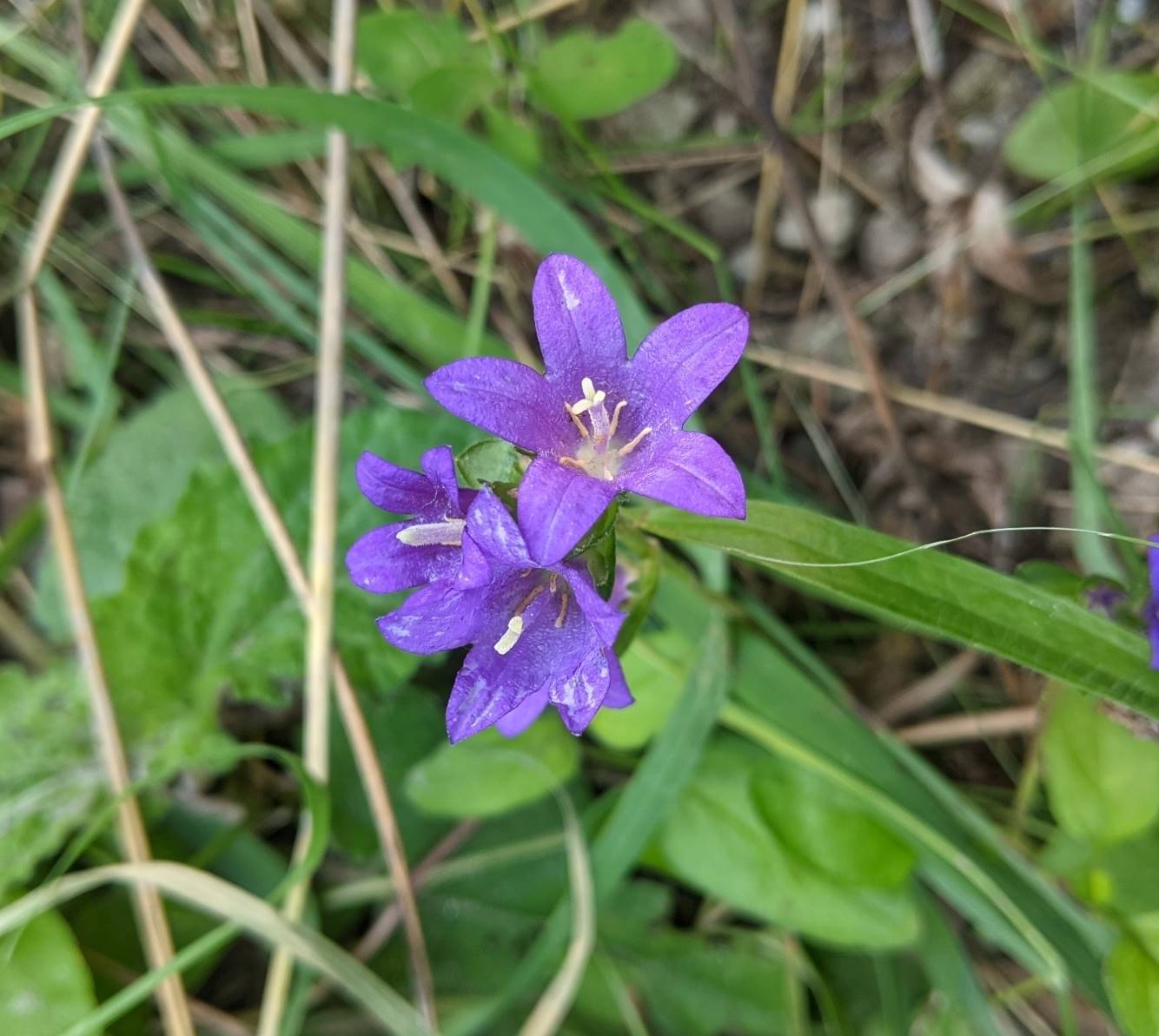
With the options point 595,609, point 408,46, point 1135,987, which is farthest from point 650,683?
point 408,46

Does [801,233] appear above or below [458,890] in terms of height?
above

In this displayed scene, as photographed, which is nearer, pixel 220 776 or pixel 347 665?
pixel 347 665

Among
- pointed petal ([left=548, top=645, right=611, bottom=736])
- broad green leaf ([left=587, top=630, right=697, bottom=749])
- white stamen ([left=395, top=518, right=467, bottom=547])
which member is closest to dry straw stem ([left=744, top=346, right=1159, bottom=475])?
broad green leaf ([left=587, top=630, right=697, bottom=749])

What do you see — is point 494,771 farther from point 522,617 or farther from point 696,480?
point 696,480

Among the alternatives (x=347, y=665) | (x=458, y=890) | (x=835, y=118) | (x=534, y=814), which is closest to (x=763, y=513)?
(x=347, y=665)

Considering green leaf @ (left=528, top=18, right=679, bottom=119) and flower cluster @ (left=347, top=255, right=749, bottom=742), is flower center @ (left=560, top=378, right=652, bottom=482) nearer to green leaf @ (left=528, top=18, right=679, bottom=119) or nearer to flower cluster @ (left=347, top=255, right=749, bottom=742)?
A: flower cluster @ (left=347, top=255, right=749, bottom=742)

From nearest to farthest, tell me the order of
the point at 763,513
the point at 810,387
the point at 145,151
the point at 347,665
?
the point at 763,513 → the point at 347,665 → the point at 145,151 → the point at 810,387

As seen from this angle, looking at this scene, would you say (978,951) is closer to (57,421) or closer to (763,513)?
(763,513)
